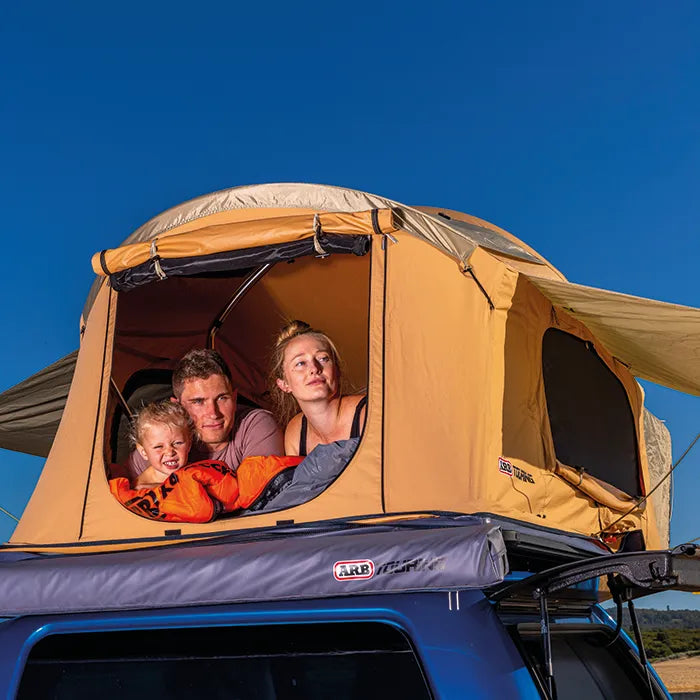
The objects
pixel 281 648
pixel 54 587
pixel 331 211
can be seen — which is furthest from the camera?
pixel 331 211

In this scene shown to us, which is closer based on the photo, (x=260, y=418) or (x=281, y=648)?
(x=281, y=648)

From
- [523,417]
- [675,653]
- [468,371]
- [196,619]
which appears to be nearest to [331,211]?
[468,371]

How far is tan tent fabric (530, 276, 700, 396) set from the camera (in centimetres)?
410

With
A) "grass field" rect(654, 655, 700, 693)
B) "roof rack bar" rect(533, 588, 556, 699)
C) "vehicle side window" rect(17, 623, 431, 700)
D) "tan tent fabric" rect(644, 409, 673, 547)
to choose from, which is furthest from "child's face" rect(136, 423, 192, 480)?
"grass field" rect(654, 655, 700, 693)

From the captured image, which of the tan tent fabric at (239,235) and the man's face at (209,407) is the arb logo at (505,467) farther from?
the man's face at (209,407)

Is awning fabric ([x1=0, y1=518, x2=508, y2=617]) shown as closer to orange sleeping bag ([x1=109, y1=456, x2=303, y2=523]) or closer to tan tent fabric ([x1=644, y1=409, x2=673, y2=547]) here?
orange sleeping bag ([x1=109, y1=456, x2=303, y2=523])

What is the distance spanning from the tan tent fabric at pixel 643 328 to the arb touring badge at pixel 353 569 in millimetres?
1712

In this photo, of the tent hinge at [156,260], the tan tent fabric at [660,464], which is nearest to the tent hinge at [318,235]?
the tent hinge at [156,260]

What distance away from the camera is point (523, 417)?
4.26 metres

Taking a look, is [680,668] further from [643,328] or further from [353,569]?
[353,569]

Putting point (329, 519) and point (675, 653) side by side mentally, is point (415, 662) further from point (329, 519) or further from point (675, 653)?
point (675, 653)

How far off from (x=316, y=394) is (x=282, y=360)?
373 millimetres

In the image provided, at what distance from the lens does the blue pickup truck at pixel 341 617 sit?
2580mm

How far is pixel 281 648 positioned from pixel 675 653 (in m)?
23.0
